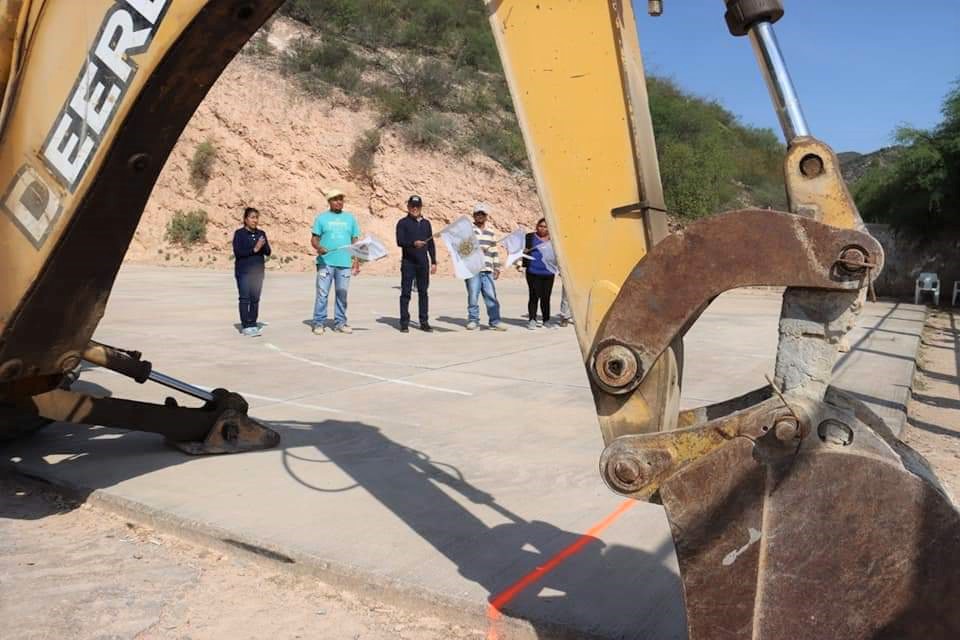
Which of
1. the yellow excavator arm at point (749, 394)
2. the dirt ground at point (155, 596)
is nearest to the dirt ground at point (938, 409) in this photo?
the yellow excavator arm at point (749, 394)

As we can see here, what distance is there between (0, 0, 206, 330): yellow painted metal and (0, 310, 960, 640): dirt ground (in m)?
1.10

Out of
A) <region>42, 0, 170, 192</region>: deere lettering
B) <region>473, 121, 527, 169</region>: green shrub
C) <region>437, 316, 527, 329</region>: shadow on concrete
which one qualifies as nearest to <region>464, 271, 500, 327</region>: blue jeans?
<region>437, 316, 527, 329</region>: shadow on concrete

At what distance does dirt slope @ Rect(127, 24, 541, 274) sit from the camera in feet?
93.5

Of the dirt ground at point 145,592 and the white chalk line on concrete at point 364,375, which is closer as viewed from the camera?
the dirt ground at point 145,592

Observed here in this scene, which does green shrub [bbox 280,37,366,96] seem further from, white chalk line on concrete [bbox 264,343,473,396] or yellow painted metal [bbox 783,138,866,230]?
yellow painted metal [bbox 783,138,866,230]

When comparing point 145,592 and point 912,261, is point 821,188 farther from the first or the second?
point 912,261

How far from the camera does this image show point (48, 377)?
4.18 metres

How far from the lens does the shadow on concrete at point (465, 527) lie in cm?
312

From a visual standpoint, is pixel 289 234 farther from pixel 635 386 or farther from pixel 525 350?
pixel 635 386

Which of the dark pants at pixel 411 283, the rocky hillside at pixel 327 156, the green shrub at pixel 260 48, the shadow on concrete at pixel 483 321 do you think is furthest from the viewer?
the green shrub at pixel 260 48

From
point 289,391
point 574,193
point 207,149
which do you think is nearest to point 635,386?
point 574,193

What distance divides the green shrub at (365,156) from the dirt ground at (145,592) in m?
25.3

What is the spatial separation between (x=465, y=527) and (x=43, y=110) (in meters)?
2.54

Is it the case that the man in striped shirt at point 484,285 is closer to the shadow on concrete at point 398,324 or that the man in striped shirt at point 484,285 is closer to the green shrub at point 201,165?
the shadow on concrete at point 398,324
